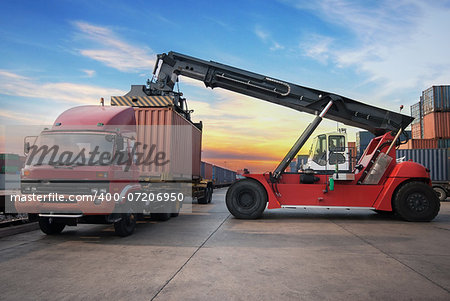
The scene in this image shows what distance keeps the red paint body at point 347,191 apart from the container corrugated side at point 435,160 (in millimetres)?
11233

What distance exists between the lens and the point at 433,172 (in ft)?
67.9

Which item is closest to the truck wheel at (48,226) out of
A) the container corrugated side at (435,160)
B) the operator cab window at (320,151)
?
the operator cab window at (320,151)

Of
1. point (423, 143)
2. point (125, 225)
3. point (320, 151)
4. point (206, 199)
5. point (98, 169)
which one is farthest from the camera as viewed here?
point (423, 143)

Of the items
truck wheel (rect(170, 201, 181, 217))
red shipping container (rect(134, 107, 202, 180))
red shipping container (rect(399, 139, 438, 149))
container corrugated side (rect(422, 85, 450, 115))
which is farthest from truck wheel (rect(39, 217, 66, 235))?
container corrugated side (rect(422, 85, 450, 115))

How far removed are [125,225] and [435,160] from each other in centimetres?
1964

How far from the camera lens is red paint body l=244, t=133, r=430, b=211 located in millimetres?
10930

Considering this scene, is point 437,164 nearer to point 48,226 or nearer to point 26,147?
point 48,226

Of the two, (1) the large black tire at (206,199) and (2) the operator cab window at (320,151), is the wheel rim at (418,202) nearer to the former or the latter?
(2) the operator cab window at (320,151)

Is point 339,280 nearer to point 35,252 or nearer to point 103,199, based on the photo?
point 103,199

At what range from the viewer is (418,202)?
10.8 m

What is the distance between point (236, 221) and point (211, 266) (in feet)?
17.7

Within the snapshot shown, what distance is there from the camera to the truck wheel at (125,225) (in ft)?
25.7

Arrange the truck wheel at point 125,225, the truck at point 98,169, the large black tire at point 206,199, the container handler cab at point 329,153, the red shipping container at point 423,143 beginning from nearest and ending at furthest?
the truck at point 98,169
the truck wheel at point 125,225
the container handler cab at point 329,153
the large black tire at point 206,199
the red shipping container at point 423,143

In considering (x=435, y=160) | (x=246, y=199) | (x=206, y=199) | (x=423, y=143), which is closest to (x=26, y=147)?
(x=246, y=199)
